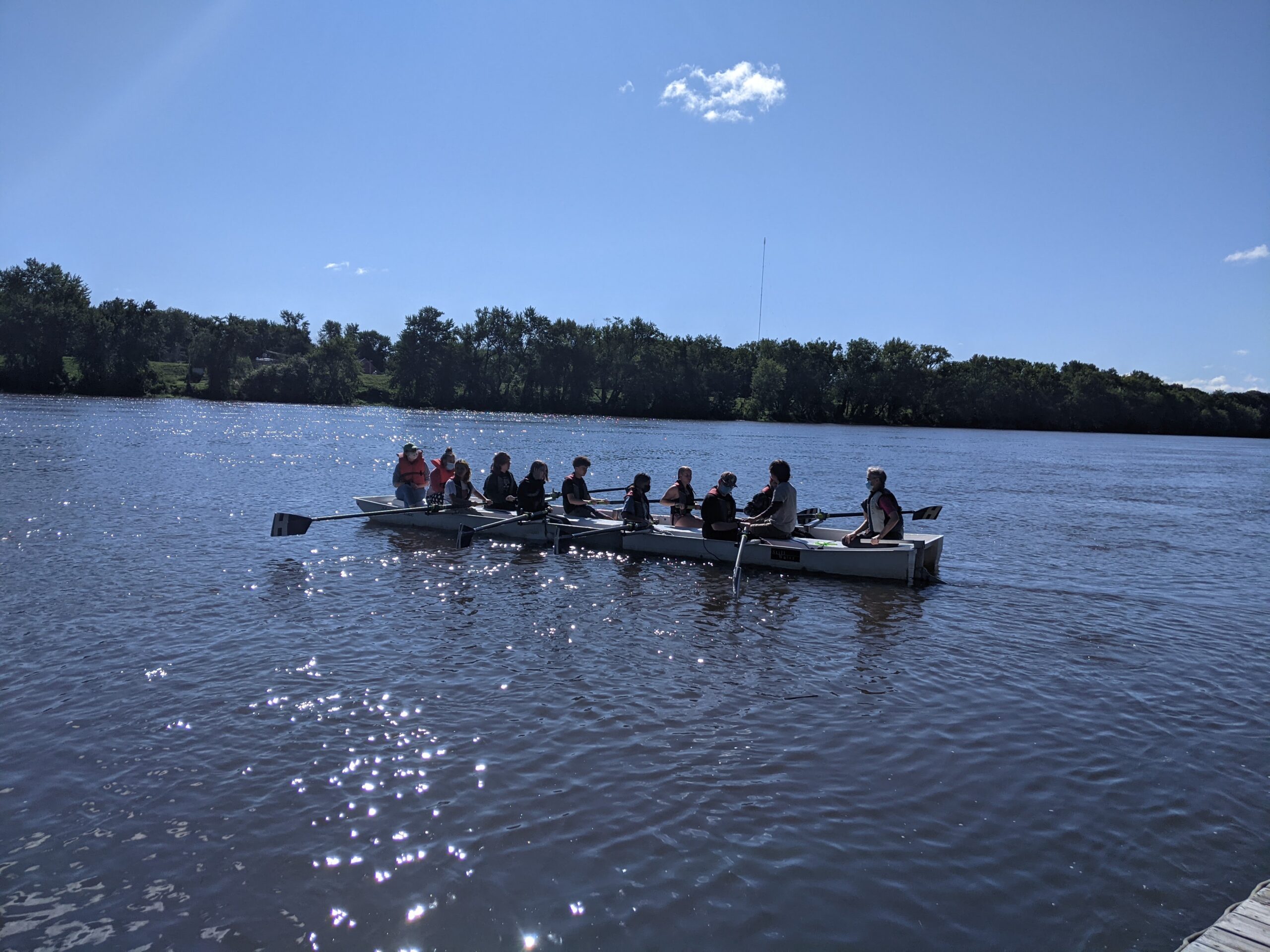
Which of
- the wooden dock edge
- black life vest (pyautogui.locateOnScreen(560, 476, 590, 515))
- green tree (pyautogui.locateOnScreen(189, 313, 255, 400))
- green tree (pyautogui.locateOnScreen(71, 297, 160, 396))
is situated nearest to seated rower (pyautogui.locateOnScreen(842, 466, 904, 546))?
black life vest (pyautogui.locateOnScreen(560, 476, 590, 515))

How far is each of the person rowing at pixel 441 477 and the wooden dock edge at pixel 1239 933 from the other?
16003mm

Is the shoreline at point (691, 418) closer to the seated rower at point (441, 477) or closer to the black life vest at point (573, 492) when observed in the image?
the seated rower at point (441, 477)

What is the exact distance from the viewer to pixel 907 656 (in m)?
10.4

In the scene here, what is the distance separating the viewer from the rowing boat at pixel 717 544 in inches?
568

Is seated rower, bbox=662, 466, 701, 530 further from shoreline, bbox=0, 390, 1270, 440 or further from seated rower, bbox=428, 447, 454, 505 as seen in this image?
shoreline, bbox=0, 390, 1270, 440

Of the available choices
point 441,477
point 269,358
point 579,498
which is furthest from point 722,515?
point 269,358

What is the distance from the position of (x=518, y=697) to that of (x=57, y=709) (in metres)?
4.14

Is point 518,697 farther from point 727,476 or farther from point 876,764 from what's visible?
point 727,476

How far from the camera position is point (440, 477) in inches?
749

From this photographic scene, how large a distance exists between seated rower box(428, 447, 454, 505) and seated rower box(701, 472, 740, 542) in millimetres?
6115

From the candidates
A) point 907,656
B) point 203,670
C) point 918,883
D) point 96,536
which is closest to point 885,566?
point 907,656

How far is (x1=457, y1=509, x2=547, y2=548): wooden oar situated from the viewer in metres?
16.0

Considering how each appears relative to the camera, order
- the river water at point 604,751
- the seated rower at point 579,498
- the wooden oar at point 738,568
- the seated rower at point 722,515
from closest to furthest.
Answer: the river water at point 604,751 → the wooden oar at point 738,568 → the seated rower at point 722,515 → the seated rower at point 579,498

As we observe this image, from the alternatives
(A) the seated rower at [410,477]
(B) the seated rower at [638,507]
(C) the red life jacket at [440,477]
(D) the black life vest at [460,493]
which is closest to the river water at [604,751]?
(B) the seated rower at [638,507]
